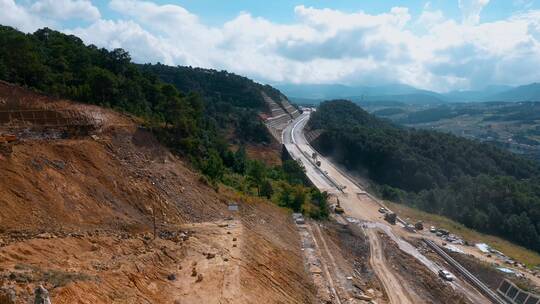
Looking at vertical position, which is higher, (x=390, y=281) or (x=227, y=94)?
(x=227, y=94)

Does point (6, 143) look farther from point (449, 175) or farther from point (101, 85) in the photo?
A: point (449, 175)

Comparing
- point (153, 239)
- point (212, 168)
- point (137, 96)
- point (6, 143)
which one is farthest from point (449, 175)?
point (6, 143)

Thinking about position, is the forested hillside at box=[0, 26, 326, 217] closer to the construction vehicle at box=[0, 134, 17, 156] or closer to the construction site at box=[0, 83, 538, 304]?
the construction site at box=[0, 83, 538, 304]

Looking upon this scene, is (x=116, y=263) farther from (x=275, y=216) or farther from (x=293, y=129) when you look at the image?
(x=293, y=129)

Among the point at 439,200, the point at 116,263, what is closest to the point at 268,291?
the point at 116,263

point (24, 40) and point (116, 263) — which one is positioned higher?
point (24, 40)

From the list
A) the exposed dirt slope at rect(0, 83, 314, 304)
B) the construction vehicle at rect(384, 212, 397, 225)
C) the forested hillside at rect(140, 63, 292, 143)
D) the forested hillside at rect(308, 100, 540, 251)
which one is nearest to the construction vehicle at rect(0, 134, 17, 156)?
the exposed dirt slope at rect(0, 83, 314, 304)
